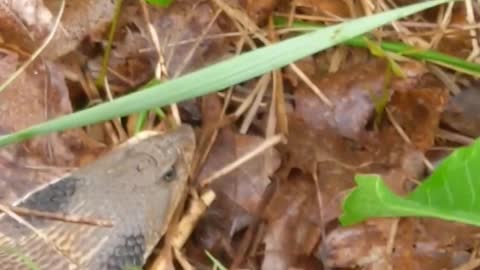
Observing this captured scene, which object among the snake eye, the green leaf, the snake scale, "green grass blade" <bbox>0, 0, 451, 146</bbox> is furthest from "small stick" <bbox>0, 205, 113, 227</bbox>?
the green leaf

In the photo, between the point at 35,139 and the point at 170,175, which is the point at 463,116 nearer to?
the point at 170,175

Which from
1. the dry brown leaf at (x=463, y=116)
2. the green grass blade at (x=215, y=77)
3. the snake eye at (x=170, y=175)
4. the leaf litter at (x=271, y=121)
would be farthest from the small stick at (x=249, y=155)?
the green grass blade at (x=215, y=77)

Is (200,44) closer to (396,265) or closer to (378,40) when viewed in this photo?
(378,40)

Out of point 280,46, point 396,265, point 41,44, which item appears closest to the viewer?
point 280,46

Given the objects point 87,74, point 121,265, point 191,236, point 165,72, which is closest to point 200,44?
point 165,72

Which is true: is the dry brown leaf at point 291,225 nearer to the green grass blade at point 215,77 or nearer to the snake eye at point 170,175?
the snake eye at point 170,175

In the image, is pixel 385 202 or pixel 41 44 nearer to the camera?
pixel 385 202

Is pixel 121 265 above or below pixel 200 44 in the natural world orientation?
below
